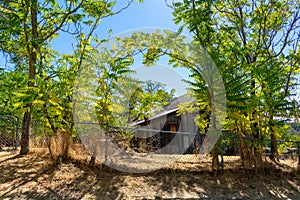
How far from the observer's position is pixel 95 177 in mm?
4871

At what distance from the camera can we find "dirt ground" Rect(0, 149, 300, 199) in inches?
162

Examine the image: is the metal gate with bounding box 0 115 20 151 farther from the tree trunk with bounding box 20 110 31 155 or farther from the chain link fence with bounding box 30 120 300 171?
the tree trunk with bounding box 20 110 31 155

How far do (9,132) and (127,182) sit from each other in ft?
17.0

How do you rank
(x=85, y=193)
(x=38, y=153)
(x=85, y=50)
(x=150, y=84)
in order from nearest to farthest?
(x=85, y=193) < (x=85, y=50) < (x=38, y=153) < (x=150, y=84)

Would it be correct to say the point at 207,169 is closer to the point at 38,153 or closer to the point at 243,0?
the point at 38,153

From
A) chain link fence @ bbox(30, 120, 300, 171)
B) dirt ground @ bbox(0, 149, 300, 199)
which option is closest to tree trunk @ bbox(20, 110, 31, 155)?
dirt ground @ bbox(0, 149, 300, 199)

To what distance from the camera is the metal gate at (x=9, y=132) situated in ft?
21.9

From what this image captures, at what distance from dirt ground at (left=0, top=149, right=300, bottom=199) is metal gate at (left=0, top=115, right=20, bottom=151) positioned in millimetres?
959

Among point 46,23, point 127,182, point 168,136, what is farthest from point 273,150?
point 46,23

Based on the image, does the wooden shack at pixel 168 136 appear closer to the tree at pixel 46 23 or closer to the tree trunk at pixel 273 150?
the tree trunk at pixel 273 150

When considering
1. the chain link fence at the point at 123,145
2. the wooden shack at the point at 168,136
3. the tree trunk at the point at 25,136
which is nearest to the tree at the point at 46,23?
the tree trunk at the point at 25,136

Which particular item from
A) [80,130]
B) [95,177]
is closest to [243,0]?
[80,130]

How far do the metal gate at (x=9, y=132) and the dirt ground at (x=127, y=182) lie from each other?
0.96 meters

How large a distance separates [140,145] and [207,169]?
2.05 m
